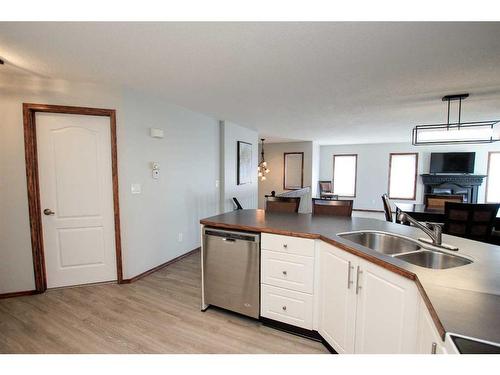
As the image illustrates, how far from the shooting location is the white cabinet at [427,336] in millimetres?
872

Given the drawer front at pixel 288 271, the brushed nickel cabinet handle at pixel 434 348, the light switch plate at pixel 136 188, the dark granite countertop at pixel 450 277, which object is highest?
the light switch plate at pixel 136 188

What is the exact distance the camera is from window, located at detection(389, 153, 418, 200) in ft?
25.9

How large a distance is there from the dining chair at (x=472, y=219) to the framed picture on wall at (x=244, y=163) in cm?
358

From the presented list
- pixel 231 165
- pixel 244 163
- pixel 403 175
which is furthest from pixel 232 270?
pixel 403 175

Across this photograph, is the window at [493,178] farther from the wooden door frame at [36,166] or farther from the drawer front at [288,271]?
the wooden door frame at [36,166]

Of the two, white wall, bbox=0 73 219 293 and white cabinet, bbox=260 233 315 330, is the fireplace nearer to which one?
white wall, bbox=0 73 219 293

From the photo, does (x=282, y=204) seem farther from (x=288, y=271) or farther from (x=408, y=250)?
(x=408, y=250)

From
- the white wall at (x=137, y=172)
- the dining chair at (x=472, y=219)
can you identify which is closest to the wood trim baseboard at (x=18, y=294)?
the white wall at (x=137, y=172)

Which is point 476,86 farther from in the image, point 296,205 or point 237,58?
point 237,58

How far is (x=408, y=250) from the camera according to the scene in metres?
1.83

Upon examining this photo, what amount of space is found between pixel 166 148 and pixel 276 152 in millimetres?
5633

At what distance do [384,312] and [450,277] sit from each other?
40 centimetres

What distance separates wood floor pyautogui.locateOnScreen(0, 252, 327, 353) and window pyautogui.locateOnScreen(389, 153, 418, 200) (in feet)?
25.2
